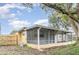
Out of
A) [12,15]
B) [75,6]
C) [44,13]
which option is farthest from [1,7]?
[75,6]

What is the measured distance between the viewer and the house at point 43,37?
5.24 meters

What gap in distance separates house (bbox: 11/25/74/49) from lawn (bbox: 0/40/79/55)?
0.05 meters

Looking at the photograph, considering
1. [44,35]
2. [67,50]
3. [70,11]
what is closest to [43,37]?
[44,35]

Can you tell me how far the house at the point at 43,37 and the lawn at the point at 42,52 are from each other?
50mm

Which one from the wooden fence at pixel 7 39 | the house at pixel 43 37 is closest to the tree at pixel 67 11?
the house at pixel 43 37

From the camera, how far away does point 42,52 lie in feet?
17.3

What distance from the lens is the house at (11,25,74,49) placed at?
5242 millimetres

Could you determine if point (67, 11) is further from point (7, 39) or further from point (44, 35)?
point (7, 39)

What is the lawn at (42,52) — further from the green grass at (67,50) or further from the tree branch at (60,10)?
the tree branch at (60,10)

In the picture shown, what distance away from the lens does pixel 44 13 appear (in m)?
5.25

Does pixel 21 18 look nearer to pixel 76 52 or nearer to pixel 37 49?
pixel 37 49

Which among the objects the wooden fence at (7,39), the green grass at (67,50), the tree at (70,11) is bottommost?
the green grass at (67,50)

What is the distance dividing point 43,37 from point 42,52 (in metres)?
0.17
